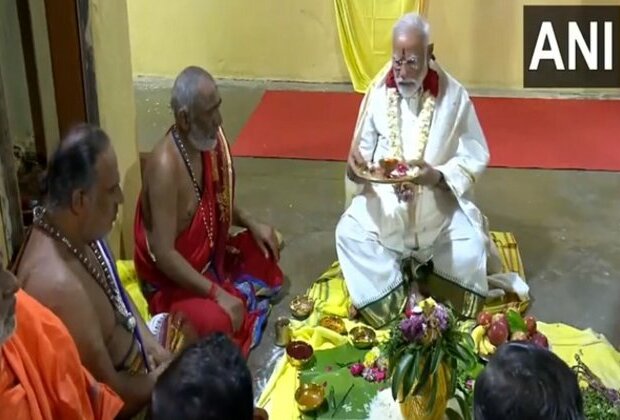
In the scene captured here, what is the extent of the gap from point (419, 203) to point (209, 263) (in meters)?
0.85

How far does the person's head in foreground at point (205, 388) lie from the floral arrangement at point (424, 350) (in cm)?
98

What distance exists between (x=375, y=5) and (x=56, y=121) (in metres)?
3.68

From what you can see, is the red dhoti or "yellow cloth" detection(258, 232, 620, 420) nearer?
"yellow cloth" detection(258, 232, 620, 420)

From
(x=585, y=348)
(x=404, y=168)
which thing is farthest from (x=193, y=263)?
(x=585, y=348)

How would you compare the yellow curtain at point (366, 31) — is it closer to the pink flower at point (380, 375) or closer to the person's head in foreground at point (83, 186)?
the pink flower at point (380, 375)

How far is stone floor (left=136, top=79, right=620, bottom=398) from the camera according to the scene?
4.03 metres

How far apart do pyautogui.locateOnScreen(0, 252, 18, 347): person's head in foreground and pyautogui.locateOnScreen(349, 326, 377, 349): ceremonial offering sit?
154 centimetres

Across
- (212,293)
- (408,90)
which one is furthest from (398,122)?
(212,293)

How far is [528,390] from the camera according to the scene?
67.7 inches

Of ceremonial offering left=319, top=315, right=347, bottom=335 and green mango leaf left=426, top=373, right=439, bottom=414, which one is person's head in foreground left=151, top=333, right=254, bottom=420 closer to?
green mango leaf left=426, top=373, right=439, bottom=414

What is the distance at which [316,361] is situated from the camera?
338 centimetres

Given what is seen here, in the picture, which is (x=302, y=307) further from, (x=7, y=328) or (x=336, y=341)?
(x=7, y=328)
